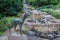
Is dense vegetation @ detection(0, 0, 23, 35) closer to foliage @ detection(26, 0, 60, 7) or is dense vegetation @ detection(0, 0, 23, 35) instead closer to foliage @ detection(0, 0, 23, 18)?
foliage @ detection(0, 0, 23, 18)

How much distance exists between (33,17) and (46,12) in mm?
1759

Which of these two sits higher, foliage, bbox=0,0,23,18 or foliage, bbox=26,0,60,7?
foliage, bbox=0,0,23,18

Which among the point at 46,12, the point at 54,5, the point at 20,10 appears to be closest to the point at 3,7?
the point at 20,10

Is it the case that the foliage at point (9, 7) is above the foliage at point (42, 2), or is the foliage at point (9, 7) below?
above

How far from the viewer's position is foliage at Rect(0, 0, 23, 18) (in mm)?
13317

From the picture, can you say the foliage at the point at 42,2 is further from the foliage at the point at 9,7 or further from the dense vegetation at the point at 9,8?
the foliage at the point at 9,7

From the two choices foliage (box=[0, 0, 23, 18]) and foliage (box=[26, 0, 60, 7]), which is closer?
foliage (box=[0, 0, 23, 18])

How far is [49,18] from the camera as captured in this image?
46.0 ft

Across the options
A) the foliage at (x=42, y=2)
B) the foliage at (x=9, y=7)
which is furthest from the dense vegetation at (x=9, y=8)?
the foliage at (x=42, y=2)

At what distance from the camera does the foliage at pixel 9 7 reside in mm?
13317

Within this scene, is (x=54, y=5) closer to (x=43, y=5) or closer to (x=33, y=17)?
(x=43, y=5)

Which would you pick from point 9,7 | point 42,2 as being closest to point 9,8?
point 9,7

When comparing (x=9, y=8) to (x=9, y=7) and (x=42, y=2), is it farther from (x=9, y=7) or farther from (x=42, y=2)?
(x=42, y=2)

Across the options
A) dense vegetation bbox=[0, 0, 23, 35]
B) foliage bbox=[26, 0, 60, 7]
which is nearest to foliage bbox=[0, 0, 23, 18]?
dense vegetation bbox=[0, 0, 23, 35]
